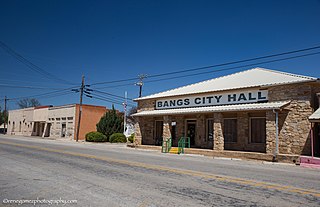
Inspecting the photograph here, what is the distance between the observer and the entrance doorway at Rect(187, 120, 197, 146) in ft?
73.8

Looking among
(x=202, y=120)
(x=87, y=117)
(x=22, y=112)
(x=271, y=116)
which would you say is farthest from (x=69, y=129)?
(x=271, y=116)

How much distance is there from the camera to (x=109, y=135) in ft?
118

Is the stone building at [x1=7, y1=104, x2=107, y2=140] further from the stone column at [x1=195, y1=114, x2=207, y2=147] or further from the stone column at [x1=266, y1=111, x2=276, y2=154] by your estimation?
the stone column at [x1=266, y1=111, x2=276, y2=154]

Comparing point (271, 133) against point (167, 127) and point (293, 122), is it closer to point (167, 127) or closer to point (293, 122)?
point (293, 122)

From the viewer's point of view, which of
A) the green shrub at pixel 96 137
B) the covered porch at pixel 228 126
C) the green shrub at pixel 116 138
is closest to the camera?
the covered porch at pixel 228 126

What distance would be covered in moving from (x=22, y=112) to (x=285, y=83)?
172 feet

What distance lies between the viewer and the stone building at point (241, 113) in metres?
15.8

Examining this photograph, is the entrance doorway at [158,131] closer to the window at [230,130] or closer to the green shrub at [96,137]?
the window at [230,130]

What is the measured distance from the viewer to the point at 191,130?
22.8 metres

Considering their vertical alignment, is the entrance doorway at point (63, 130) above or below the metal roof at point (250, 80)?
below

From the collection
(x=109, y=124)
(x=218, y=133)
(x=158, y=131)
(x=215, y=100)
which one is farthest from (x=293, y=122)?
(x=109, y=124)

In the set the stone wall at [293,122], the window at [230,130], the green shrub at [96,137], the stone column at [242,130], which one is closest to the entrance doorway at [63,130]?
the green shrub at [96,137]

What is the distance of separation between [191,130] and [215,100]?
3742mm

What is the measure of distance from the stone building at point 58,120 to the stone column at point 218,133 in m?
26.4
